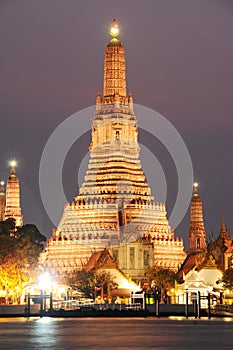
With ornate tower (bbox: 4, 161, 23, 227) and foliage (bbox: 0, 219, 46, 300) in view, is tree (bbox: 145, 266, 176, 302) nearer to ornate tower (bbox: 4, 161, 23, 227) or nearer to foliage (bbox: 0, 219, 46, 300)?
ornate tower (bbox: 4, 161, 23, 227)

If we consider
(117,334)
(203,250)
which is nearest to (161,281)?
(203,250)

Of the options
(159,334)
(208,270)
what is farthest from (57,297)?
(159,334)

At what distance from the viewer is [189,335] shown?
2515 inches

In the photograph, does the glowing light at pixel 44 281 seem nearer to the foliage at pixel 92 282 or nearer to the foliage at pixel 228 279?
the foliage at pixel 92 282

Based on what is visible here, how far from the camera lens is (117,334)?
64.2 metres

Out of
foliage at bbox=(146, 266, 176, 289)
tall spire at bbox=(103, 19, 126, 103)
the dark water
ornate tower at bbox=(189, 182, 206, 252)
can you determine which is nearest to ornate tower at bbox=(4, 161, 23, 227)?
tall spire at bbox=(103, 19, 126, 103)

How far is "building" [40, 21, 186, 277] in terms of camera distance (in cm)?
14150

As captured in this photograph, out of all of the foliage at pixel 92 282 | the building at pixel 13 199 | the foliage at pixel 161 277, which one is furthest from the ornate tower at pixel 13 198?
the foliage at pixel 92 282

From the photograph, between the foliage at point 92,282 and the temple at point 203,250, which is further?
the temple at point 203,250

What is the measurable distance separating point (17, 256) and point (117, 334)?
140ft

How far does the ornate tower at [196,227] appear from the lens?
14662 centimetres

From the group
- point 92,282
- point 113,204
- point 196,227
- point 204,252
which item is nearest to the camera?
point 92,282

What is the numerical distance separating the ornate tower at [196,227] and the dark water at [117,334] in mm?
65667

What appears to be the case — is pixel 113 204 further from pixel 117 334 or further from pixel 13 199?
pixel 117 334
